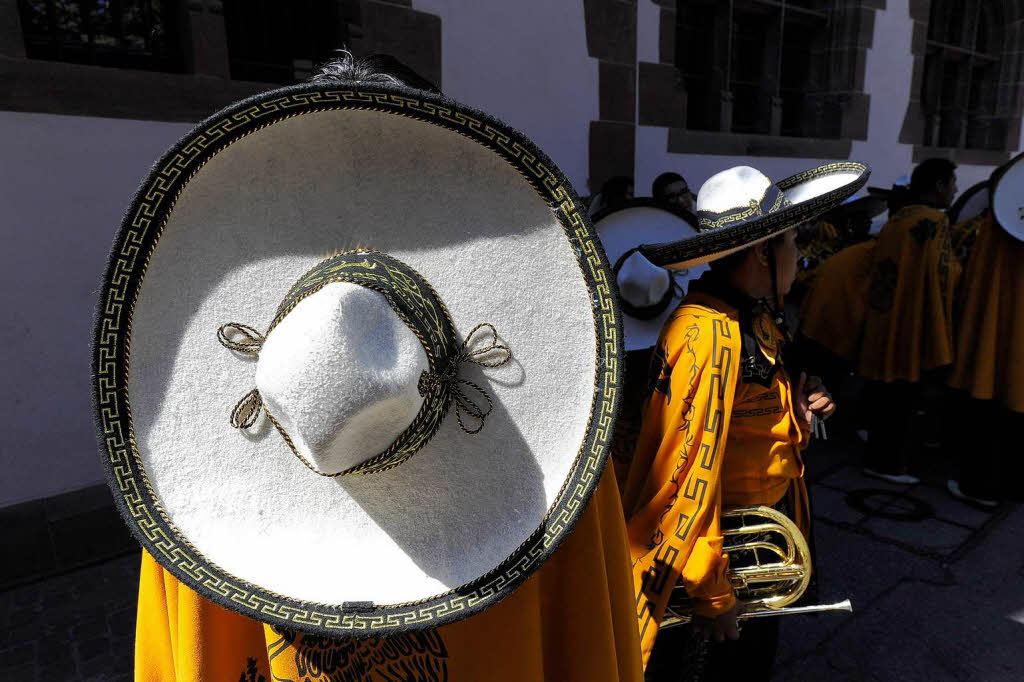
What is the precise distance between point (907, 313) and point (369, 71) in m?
4.62

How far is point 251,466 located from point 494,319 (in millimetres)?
397

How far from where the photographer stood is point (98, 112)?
3.30 meters

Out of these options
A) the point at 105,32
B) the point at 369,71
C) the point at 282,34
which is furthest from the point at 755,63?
the point at 369,71

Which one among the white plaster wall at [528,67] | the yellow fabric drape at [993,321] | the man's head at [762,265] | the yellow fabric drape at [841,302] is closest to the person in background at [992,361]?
the yellow fabric drape at [993,321]

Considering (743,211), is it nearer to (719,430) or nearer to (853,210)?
(719,430)

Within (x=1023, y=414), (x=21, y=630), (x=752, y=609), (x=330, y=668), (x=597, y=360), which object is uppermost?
(x=597, y=360)

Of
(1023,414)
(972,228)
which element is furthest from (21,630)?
(972,228)

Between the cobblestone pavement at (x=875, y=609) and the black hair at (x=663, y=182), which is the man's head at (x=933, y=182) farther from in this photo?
the cobblestone pavement at (x=875, y=609)

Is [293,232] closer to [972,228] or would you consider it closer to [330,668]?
[330,668]

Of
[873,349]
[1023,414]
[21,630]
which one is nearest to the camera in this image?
[21,630]

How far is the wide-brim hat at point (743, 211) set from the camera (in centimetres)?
187

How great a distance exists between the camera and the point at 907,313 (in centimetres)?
439

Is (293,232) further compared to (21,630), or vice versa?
(21,630)

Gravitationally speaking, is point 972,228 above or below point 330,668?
above
